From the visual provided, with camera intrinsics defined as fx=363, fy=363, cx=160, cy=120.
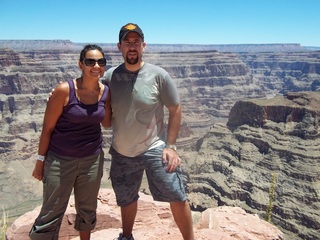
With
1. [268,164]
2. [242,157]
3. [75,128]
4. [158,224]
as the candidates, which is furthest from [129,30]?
[242,157]

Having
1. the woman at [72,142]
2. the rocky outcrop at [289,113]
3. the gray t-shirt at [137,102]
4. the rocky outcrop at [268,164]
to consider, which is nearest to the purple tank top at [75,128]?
the woman at [72,142]

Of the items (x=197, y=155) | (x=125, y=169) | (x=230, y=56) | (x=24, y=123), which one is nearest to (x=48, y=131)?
(x=125, y=169)

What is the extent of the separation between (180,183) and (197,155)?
5284 centimetres

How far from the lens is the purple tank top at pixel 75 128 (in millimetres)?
5297

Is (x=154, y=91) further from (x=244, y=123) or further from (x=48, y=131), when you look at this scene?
(x=244, y=123)

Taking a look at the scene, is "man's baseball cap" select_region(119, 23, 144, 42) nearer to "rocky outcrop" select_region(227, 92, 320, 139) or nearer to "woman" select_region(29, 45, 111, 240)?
"woman" select_region(29, 45, 111, 240)

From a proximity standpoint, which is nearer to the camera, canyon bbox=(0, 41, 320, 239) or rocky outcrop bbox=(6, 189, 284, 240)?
rocky outcrop bbox=(6, 189, 284, 240)

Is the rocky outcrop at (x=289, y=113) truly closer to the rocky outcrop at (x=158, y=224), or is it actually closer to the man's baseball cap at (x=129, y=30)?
the rocky outcrop at (x=158, y=224)

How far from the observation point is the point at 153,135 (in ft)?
19.9

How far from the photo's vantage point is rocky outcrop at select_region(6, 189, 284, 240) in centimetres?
747

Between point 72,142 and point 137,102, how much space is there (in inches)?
46.7

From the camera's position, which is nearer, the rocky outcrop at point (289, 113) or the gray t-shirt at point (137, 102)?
the gray t-shirt at point (137, 102)

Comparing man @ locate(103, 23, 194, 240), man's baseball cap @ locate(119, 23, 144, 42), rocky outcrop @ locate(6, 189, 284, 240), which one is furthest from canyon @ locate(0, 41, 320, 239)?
man's baseball cap @ locate(119, 23, 144, 42)

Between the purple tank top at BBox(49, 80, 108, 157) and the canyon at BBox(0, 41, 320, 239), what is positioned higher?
the purple tank top at BBox(49, 80, 108, 157)
